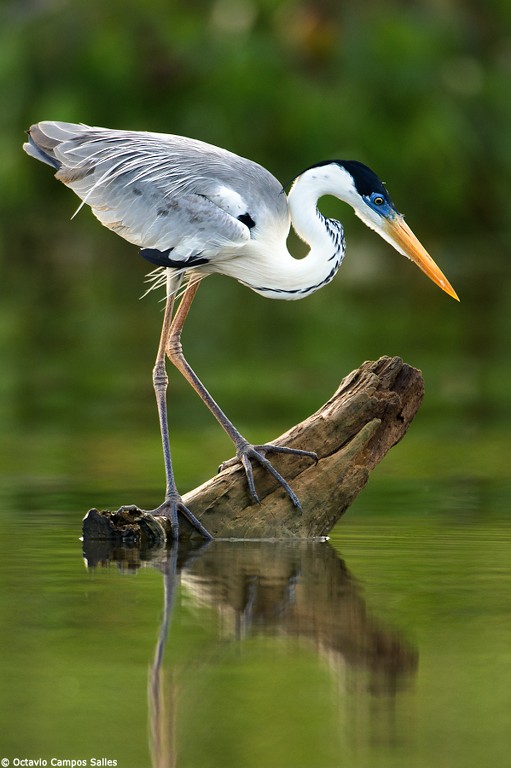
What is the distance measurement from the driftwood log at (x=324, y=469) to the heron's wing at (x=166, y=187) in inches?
38.2

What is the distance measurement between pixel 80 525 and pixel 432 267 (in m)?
2.20

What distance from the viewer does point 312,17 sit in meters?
31.5

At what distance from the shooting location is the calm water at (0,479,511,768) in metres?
4.21

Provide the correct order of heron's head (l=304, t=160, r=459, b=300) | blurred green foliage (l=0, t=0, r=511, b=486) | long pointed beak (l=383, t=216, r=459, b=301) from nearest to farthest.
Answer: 1. heron's head (l=304, t=160, r=459, b=300)
2. long pointed beak (l=383, t=216, r=459, b=301)
3. blurred green foliage (l=0, t=0, r=511, b=486)

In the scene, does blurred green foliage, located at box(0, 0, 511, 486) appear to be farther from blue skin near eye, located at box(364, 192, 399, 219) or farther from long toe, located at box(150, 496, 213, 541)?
long toe, located at box(150, 496, 213, 541)

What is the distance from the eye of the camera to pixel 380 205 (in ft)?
25.0

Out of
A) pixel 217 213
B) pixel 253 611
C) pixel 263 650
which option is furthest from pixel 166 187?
pixel 263 650

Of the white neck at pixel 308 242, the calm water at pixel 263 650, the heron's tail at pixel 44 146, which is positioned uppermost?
the heron's tail at pixel 44 146

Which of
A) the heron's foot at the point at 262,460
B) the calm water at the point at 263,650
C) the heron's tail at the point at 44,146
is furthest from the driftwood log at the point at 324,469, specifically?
the heron's tail at the point at 44,146

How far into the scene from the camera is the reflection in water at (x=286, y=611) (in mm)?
4512

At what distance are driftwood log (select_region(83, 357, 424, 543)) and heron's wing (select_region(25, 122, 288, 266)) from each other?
97cm

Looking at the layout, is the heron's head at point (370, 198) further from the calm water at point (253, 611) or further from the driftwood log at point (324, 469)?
the calm water at point (253, 611)

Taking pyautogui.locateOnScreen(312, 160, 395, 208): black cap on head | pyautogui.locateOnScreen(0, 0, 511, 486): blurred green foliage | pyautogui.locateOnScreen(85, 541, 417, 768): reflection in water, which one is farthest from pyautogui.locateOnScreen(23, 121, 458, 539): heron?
pyautogui.locateOnScreen(0, 0, 511, 486): blurred green foliage

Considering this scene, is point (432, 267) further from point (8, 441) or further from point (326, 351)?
point (326, 351)
